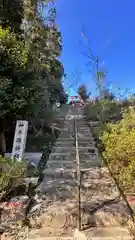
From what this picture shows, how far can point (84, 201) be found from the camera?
15.5 feet

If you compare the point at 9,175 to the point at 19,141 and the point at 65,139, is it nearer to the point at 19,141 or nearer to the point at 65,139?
the point at 19,141

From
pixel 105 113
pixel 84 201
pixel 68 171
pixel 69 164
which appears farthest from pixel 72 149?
pixel 105 113

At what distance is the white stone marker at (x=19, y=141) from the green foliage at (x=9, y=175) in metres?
1.21

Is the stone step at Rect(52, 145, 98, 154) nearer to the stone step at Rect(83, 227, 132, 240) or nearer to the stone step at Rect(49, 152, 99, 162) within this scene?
the stone step at Rect(49, 152, 99, 162)

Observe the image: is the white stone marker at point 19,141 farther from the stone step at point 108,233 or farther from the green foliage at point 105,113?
the green foliage at point 105,113

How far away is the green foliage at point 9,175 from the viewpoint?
14.5ft

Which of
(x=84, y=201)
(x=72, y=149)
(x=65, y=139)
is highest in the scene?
(x=65, y=139)

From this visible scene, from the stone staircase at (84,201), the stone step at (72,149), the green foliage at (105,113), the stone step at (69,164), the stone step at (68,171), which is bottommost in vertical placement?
the stone staircase at (84,201)

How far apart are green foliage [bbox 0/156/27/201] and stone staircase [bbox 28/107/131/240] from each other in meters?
0.75

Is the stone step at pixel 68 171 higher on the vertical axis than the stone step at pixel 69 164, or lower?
lower

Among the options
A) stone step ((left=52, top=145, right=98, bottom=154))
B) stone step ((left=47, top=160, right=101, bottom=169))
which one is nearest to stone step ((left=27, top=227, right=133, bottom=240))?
stone step ((left=47, top=160, right=101, bottom=169))

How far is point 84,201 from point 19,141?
298 cm

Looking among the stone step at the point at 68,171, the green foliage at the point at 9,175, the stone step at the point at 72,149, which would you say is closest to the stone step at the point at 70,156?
the stone step at the point at 72,149

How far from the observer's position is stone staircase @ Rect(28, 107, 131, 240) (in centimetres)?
376
